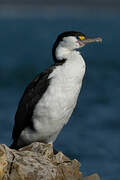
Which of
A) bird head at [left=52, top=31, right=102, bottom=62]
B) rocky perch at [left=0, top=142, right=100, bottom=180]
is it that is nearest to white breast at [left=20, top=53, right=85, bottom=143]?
bird head at [left=52, top=31, right=102, bottom=62]

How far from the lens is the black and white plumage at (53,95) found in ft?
37.6

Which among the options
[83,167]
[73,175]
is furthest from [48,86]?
[83,167]

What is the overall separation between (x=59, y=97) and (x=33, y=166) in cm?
213

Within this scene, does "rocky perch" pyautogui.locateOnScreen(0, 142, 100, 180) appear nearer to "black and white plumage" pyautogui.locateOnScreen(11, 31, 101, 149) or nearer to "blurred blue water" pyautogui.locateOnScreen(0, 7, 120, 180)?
"black and white plumage" pyautogui.locateOnScreen(11, 31, 101, 149)

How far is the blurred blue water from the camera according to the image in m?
27.6

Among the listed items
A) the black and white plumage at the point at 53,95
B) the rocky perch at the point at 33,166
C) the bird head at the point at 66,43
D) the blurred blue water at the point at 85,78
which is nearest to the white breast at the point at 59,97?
the black and white plumage at the point at 53,95

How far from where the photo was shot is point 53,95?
11.5m

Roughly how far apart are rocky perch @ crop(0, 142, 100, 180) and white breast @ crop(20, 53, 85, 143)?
1.26 meters

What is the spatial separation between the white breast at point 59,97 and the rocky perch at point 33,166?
4.13 feet

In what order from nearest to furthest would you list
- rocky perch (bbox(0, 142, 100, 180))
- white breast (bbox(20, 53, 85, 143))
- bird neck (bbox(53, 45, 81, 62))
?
rocky perch (bbox(0, 142, 100, 180)), white breast (bbox(20, 53, 85, 143)), bird neck (bbox(53, 45, 81, 62))

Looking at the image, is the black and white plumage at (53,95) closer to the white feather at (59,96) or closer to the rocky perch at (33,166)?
the white feather at (59,96)

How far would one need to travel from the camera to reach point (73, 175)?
10086 millimetres

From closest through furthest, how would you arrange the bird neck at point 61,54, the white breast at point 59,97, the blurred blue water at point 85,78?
the white breast at point 59,97 → the bird neck at point 61,54 → the blurred blue water at point 85,78

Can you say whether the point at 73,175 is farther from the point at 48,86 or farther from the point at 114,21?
the point at 114,21
